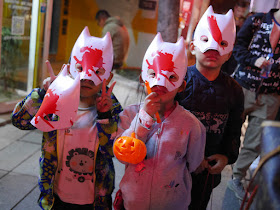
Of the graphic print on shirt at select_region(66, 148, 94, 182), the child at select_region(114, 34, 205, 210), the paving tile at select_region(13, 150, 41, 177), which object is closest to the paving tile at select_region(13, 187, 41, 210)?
the paving tile at select_region(13, 150, 41, 177)

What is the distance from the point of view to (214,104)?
2531 mm

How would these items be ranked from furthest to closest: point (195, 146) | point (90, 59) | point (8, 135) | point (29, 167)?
1. point (8, 135)
2. point (29, 167)
3. point (90, 59)
4. point (195, 146)

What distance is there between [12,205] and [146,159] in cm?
178

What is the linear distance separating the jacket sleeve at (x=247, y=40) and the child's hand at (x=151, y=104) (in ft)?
5.92

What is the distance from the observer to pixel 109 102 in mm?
2346

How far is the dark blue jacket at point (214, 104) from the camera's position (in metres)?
2.53

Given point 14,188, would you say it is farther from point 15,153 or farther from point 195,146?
point 195,146

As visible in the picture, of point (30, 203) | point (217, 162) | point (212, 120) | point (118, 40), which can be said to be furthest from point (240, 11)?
point (30, 203)

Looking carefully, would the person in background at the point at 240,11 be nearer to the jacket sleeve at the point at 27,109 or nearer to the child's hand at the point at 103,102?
the child's hand at the point at 103,102

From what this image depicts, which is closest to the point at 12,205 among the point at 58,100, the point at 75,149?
the point at 75,149

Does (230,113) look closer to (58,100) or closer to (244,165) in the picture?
(58,100)

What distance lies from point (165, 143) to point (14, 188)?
7.06ft

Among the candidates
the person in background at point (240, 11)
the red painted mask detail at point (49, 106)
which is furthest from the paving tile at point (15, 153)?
the person in background at point (240, 11)

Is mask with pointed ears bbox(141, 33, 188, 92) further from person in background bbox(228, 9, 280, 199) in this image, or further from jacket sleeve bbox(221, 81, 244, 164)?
person in background bbox(228, 9, 280, 199)
